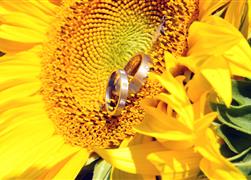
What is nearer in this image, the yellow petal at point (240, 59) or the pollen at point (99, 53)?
the yellow petal at point (240, 59)

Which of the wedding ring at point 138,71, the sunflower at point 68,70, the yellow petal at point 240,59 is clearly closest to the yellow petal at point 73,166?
the sunflower at point 68,70

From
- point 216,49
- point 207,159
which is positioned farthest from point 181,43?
point 207,159

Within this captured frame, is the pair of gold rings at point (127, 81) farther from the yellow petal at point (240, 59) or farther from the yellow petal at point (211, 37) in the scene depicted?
the yellow petal at point (240, 59)

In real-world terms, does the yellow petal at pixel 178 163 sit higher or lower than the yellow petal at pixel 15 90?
higher

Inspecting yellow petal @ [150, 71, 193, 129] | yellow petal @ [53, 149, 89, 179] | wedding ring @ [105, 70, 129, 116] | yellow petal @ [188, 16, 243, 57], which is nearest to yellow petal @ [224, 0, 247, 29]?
yellow petal @ [188, 16, 243, 57]

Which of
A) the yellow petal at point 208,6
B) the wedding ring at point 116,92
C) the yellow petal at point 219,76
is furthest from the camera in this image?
the wedding ring at point 116,92

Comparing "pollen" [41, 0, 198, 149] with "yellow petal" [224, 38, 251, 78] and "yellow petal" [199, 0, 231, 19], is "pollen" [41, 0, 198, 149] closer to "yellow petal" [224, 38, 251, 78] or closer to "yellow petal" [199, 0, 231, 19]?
"yellow petal" [199, 0, 231, 19]

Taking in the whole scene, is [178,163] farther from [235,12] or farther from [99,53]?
[99,53]

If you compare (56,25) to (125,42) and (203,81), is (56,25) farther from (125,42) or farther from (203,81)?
(203,81)
